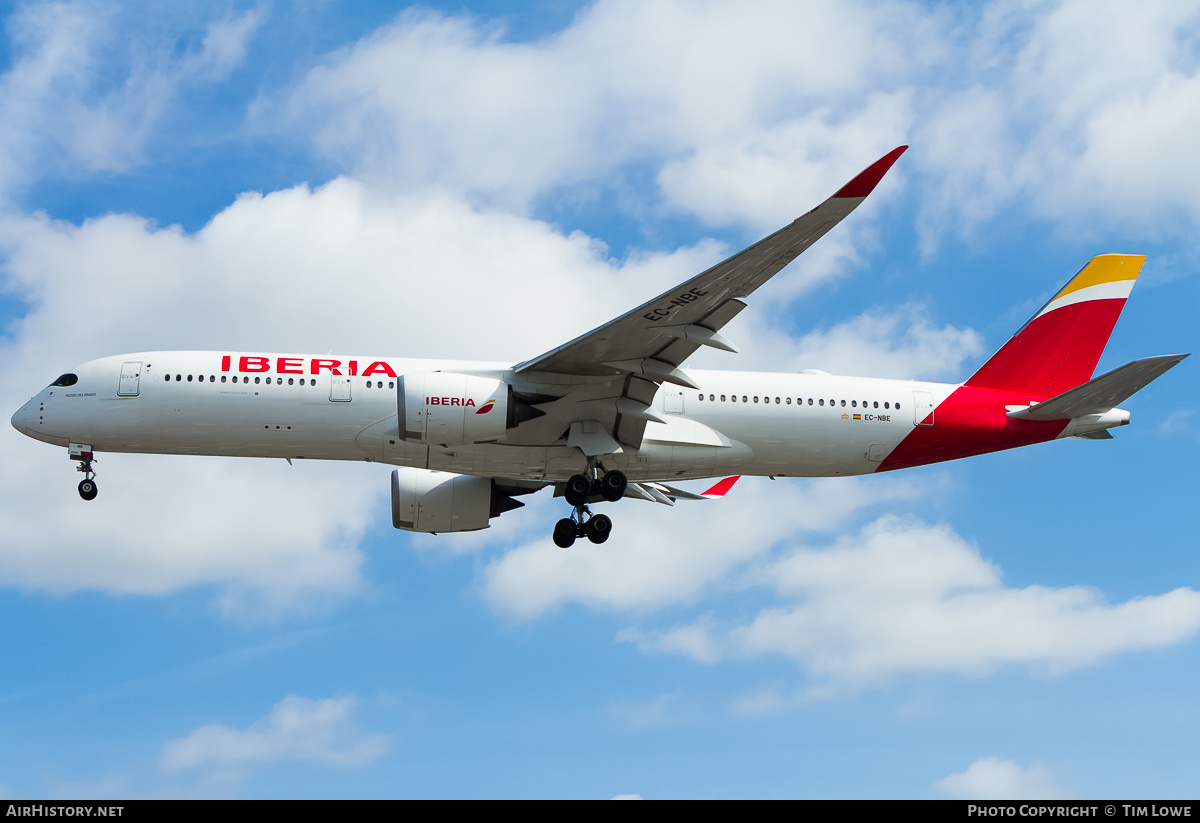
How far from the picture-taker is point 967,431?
2408 centimetres

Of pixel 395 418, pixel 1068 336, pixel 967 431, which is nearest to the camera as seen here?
pixel 395 418

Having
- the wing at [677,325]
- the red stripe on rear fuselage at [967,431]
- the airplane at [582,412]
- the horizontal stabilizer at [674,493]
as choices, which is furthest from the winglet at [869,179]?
the horizontal stabilizer at [674,493]

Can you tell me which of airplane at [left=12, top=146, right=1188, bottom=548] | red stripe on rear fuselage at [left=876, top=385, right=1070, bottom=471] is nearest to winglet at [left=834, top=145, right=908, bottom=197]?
airplane at [left=12, top=146, right=1188, bottom=548]

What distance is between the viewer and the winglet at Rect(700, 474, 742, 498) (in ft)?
93.9

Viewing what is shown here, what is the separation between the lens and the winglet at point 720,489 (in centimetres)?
2861

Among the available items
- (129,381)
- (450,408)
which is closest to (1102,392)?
(450,408)

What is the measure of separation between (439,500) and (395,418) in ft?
17.0

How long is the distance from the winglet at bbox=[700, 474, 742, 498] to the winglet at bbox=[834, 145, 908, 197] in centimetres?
1351

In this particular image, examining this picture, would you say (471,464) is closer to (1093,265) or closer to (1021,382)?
(1021,382)

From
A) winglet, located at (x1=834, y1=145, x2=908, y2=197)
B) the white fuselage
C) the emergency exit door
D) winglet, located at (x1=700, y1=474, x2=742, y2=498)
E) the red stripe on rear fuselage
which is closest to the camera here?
winglet, located at (x1=834, y1=145, x2=908, y2=197)

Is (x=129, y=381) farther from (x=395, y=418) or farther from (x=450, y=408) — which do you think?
(x=450, y=408)

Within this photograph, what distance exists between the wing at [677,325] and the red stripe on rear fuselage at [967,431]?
5.84 metres

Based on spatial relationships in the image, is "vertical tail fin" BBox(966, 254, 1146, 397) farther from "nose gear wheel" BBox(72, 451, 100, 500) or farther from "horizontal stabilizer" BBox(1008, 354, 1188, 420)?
"nose gear wheel" BBox(72, 451, 100, 500)
